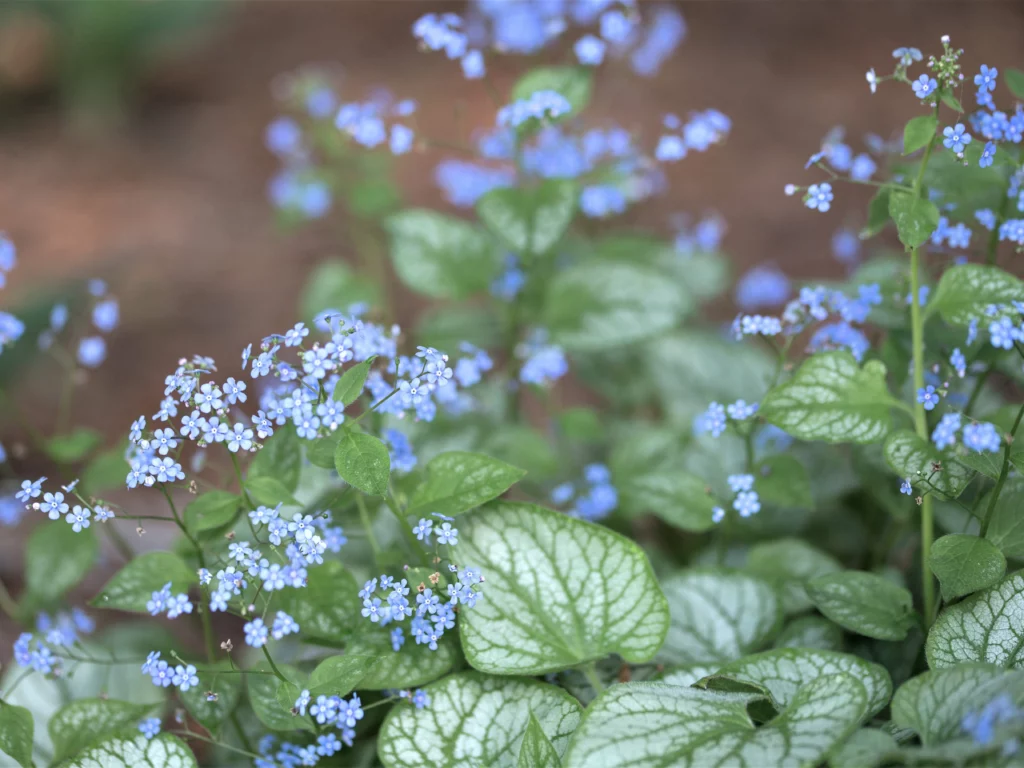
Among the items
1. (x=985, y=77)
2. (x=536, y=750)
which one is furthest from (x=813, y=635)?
(x=985, y=77)

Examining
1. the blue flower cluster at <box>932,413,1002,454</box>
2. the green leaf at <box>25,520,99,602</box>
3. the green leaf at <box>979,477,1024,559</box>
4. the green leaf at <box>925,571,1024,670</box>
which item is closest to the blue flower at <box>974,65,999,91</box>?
the blue flower cluster at <box>932,413,1002,454</box>

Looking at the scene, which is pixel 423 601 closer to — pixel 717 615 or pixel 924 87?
pixel 717 615

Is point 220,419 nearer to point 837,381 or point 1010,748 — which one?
point 837,381

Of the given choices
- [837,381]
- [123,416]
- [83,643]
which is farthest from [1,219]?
[837,381]

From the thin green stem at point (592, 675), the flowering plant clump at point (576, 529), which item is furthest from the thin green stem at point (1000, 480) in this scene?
the thin green stem at point (592, 675)

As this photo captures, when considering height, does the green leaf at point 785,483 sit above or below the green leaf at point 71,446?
below

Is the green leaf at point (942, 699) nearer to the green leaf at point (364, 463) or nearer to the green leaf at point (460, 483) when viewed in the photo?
the green leaf at point (460, 483)
